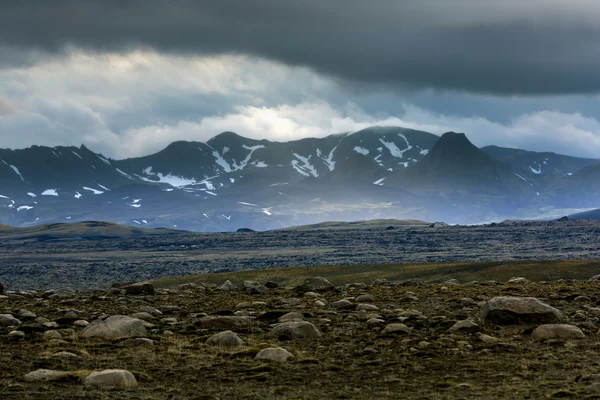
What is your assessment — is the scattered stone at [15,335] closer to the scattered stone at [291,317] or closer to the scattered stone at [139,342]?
the scattered stone at [139,342]

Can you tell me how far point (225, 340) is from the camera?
27938 millimetres

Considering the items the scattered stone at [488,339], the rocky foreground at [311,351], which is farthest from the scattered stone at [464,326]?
the scattered stone at [488,339]

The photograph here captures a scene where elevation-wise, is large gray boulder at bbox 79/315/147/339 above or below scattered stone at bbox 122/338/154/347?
above

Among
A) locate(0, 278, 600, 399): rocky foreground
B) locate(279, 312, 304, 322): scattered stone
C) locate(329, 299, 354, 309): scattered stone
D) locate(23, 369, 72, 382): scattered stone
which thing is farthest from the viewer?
locate(329, 299, 354, 309): scattered stone

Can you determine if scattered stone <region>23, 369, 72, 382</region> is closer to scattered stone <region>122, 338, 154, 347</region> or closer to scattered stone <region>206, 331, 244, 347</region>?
scattered stone <region>122, 338, 154, 347</region>

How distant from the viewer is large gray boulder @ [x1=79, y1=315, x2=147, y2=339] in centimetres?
2936

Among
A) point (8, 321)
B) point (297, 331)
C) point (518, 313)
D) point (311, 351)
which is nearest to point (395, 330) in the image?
point (297, 331)

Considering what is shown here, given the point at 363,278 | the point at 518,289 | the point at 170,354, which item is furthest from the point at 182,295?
the point at 363,278

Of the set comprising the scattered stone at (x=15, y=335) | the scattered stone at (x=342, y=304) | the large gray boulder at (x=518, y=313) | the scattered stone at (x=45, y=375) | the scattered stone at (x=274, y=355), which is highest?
the large gray boulder at (x=518, y=313)

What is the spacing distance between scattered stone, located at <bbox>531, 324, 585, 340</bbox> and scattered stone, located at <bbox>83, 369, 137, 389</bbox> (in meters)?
14.9

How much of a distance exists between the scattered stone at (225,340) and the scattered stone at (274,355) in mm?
2493

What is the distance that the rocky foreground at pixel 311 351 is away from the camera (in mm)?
20906

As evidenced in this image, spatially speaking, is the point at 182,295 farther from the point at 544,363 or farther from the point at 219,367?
the point at 544,363

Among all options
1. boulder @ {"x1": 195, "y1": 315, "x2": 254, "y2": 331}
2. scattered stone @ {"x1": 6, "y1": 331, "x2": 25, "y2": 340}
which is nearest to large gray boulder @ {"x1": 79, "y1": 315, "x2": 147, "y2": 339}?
scattered stone @ {"x1": 6, "y1": 331, "x2": 25, "y2": 340}
